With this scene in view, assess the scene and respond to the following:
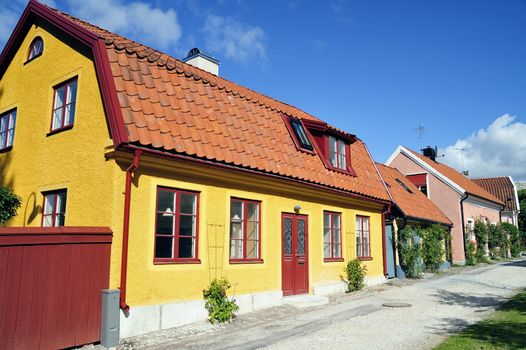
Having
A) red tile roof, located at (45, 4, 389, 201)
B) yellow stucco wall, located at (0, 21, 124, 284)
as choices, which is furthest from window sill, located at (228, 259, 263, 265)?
yellow stucco wall, located at (0, 21, 124, 284)

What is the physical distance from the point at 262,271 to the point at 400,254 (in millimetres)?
9007

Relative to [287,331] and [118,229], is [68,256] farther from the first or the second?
[287,331]

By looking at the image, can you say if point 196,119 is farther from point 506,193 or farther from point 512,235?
point 506,193

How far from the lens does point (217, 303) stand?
30.1 ft

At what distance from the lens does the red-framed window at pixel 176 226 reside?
28.1 ft

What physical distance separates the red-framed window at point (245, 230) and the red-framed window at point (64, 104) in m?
4.13

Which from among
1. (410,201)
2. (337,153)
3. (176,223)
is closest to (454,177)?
(410,201)

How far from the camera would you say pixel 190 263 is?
29.3ft

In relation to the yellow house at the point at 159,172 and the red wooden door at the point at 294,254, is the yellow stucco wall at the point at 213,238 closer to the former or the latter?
the yellow house at the point at 159,172

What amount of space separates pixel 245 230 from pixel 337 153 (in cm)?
588

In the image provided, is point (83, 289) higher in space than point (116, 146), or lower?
lower

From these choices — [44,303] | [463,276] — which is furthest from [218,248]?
[463,276]

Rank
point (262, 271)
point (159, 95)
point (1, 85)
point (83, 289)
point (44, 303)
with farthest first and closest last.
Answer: point (1, 85) → point (262, 271) → point (159, 95) → point (83, 289) → point (44, 303)

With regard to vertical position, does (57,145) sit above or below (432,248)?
above
